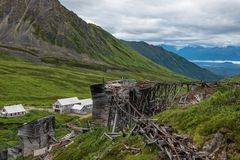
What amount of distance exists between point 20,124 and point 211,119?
94703 millimetres

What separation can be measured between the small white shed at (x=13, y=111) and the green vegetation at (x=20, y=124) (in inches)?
93.3

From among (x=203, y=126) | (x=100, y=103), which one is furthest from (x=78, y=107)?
(x=203, y=126)

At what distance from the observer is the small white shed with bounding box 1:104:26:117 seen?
398 feet

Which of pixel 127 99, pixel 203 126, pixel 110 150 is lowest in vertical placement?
pixel 110 150

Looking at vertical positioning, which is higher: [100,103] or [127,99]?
[127,99]

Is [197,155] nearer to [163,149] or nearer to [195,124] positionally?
[163,149]

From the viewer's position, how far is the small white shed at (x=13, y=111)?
398 ft

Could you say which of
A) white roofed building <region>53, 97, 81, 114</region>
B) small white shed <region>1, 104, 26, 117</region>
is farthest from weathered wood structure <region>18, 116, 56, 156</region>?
white roofed building <region>53, 97, 81, 114</region>

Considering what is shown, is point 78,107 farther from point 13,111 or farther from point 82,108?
point 13,111

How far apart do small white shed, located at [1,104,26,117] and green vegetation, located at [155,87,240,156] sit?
100407 mm

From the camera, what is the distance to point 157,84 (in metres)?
46.5

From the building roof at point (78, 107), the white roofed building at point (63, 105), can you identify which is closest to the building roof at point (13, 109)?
the white roofed building at point (63, 105)

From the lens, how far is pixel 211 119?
21656 mm

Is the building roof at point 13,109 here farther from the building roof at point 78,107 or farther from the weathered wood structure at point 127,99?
the weathered wood structure at point 127,99
